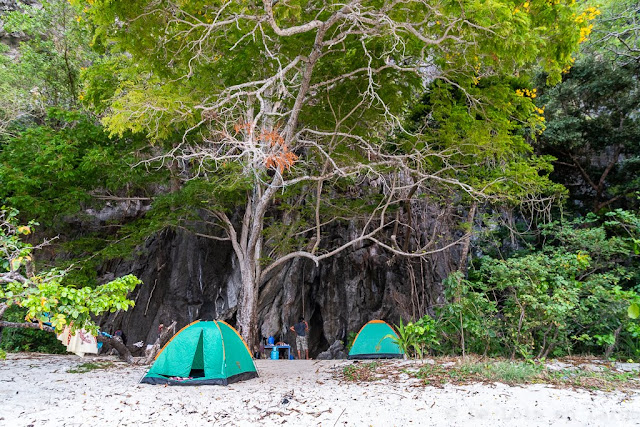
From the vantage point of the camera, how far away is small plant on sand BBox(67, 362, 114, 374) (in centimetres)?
732

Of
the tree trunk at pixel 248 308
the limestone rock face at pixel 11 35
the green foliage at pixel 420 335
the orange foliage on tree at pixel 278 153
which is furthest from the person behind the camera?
the limestone rock face at pixel 11 35

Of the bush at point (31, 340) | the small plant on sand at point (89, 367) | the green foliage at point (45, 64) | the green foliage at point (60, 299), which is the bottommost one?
the small plant on sand at point (89, 367)

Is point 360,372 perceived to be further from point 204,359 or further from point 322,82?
point 322,82

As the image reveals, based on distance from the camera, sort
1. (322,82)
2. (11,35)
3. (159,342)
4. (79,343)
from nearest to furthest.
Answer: (322,82) → (159,342) → (79,343) → (11,35)

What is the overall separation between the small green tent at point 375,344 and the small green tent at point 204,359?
324 cm

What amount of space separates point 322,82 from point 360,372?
504 centimetres

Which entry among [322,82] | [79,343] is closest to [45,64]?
[79,343]

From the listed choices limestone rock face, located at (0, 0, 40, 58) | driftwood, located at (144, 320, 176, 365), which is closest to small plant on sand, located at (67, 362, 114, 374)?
driftwood, located at (144, 320, 176, 365)

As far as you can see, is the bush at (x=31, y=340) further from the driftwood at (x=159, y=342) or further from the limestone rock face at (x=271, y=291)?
the driftwood at (x=159, y=342)

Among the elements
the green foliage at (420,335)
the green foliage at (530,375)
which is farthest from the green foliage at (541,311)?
the green foliage at (530,375)

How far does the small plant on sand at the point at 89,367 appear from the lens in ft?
24.0

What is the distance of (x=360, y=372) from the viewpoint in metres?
6.98

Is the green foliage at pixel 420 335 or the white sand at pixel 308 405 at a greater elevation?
the green foliage at pixel 420 335

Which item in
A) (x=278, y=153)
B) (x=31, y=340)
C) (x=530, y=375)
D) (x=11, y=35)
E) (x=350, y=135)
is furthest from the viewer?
(x=11, y=35)
